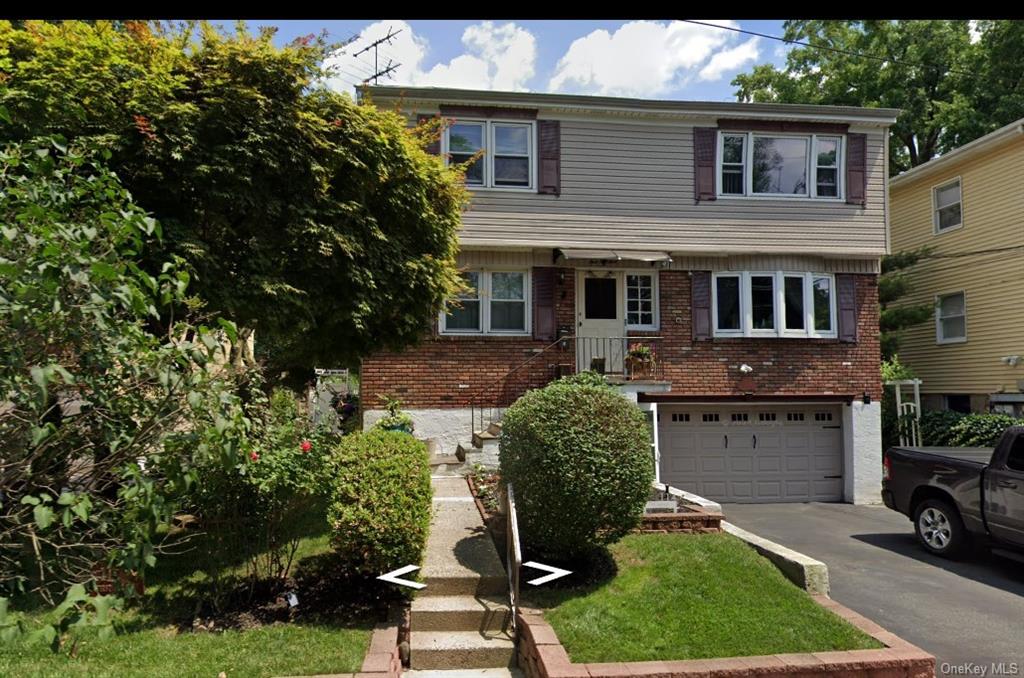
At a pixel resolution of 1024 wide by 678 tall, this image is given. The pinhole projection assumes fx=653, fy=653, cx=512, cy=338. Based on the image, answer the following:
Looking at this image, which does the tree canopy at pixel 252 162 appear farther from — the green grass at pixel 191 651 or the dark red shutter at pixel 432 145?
the dark red shutter at pixel 432 145

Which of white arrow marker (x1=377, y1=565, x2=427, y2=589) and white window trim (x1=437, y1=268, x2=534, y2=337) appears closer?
white arrow marker (x1=377, y1=565, x2=427, y2=589)

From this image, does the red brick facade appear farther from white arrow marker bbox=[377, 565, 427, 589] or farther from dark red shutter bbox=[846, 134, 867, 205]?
white arrow marker bbox=[377, 565, 427, 589]

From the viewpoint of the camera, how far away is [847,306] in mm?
14188

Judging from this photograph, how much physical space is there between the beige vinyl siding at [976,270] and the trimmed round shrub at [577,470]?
51.7 ft

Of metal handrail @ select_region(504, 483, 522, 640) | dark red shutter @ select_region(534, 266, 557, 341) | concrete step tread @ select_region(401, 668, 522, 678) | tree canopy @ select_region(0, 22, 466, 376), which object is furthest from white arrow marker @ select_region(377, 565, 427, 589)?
dark red shutter @ select_region(534, 266, 557, 341)

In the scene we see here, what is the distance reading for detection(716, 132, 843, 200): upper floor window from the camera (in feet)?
45.9

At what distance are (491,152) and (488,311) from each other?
3.19 meters

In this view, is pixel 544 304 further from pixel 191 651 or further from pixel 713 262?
pixel 191 651

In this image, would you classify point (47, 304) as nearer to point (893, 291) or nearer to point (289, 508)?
point (289, 508)

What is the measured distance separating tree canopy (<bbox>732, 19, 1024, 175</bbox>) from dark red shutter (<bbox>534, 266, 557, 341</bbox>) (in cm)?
1656

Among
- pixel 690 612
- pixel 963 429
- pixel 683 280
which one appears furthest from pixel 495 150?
pixel 963 429

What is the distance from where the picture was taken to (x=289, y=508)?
19.7 feet

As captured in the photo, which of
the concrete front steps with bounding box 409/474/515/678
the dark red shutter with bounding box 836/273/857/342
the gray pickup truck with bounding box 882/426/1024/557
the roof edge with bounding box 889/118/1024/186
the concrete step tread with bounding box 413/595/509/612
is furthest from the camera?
the roof edge with bounding box 889/118/1024/186

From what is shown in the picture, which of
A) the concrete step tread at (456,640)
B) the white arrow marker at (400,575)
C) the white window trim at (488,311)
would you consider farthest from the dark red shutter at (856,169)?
the white arrow marker at (400,575)
